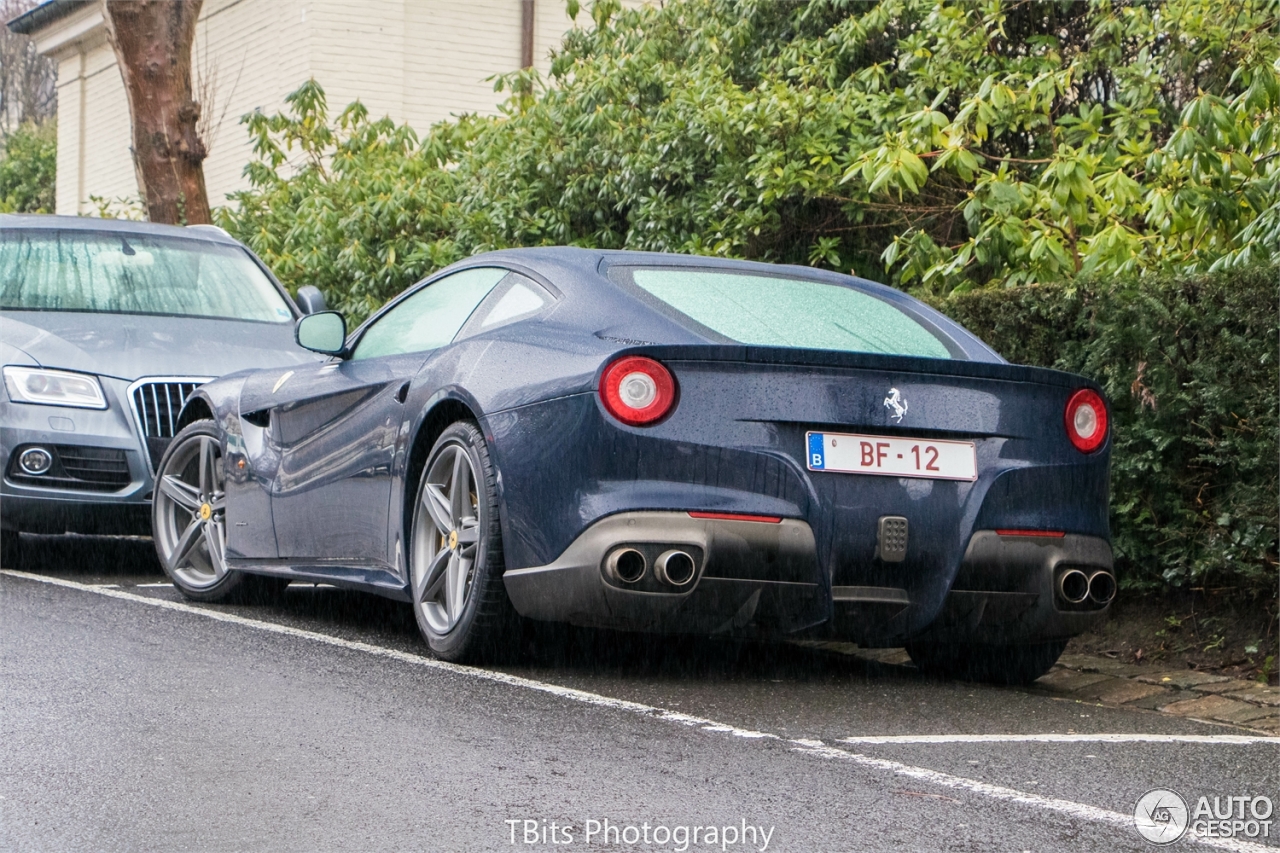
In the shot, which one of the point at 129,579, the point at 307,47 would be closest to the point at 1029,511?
the point at 129,579

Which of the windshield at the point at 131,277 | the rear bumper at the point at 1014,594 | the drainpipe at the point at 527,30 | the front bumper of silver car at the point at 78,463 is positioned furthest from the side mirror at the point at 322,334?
the drainpipe at the point at 527,30

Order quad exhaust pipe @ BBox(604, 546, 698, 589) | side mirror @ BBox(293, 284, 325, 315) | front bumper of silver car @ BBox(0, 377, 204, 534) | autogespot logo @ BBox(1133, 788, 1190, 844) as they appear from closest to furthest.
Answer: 1. autogespot logo @ BBox(1133, 788, 1190, 844)
2. quad exhaust pipe @ BBox(604, 546, 698, 589)
3. front bumper of silver car @ BBox(0, 377, 204, 534)
4. side mirror @ BBox(293, 284, 325, 315)

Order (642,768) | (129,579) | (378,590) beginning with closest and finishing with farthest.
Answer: (642,768)
(378,590)
(129,579)

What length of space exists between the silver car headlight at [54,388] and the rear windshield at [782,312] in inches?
144

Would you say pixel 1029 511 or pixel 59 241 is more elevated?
pixel 59 241

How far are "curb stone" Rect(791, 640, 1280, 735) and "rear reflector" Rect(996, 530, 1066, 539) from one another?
0.76 m

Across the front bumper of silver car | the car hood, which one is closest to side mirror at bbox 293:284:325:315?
the car hood

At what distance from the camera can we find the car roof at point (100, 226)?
406 inches

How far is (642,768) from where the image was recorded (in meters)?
4.28

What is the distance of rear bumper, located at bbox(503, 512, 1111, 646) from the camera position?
5215 millimetres

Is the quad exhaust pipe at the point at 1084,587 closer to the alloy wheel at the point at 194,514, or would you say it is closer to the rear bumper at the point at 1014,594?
the rear bumper at the point at 1014,594

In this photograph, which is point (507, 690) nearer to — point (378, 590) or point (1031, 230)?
point (378, 590)

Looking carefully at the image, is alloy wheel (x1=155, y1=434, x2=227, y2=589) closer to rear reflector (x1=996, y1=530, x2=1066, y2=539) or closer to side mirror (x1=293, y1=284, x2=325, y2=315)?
side mirror (x1=293, y1=284, x2=325, y2=315)

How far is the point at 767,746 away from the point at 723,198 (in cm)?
735
